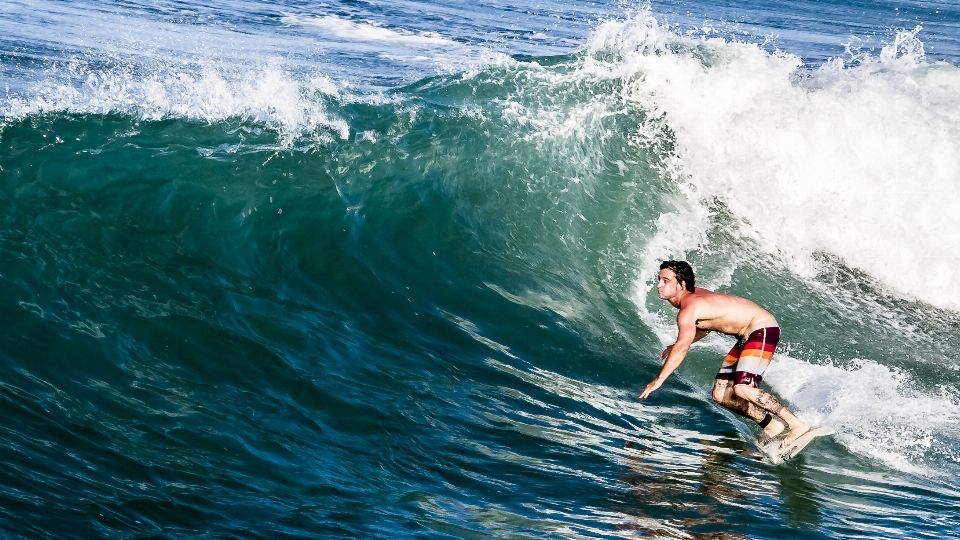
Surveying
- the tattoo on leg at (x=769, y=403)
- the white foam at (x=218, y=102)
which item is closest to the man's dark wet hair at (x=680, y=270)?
the tattoo on leg at (x=769, y=403)

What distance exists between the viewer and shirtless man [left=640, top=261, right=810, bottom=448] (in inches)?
280

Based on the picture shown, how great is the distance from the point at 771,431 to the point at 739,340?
0.76 metres

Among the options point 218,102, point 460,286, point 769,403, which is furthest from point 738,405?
point 218,102

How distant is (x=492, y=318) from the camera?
8727 millimetres

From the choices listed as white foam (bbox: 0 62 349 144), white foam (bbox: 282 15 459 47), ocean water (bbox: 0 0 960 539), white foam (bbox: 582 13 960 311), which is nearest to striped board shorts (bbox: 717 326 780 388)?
ocean water (bbox: 0 0 960 539)

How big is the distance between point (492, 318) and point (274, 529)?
4324 millimetres

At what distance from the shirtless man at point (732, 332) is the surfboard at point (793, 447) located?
8.1 inches

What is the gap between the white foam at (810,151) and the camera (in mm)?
11820

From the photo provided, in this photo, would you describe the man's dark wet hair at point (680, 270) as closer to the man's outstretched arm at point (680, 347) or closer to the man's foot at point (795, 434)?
the man's outstretched arm at point (680, 347)

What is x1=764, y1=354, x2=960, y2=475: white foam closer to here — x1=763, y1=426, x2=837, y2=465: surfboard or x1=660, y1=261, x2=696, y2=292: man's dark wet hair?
x1=763, y1=426, x2=837, y2=465: surfboard

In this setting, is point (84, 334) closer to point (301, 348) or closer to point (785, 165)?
point (301, 348)

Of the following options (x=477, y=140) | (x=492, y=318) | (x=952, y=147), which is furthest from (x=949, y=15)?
(x=492, y=318)

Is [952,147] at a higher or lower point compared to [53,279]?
higher

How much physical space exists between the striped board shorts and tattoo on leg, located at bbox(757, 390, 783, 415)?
130 mm
